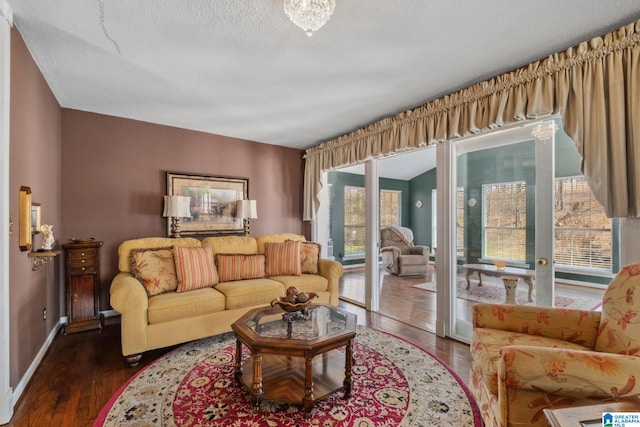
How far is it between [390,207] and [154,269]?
20.9 ft

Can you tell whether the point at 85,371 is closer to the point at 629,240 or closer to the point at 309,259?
the point at 309,259

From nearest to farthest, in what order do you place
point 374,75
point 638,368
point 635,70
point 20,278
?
point 638,368, point 635,70, point 20,278, point 374,75

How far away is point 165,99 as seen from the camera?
10.1 ft

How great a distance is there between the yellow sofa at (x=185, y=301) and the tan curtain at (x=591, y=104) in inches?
94.6

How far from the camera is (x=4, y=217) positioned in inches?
69.9

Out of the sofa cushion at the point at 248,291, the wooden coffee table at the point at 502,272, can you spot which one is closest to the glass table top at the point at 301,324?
the sofa cushion at the point at 248,291

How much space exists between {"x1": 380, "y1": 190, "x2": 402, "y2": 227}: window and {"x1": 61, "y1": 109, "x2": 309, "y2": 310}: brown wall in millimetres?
4342

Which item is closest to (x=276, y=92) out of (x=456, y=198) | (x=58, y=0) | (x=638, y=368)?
(x=58, y=0)

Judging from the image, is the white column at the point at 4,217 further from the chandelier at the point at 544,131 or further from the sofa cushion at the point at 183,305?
the chandelier at the point at 544,131

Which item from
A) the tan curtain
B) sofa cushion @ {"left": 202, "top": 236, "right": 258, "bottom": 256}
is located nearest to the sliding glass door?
the tan curtain

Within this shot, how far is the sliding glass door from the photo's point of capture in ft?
8.01

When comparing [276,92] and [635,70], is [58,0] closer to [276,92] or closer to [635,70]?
[276,92]

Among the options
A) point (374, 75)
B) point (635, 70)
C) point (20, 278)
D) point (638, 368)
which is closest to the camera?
point (638, 368)

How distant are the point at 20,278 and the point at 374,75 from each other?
316 centimetres
